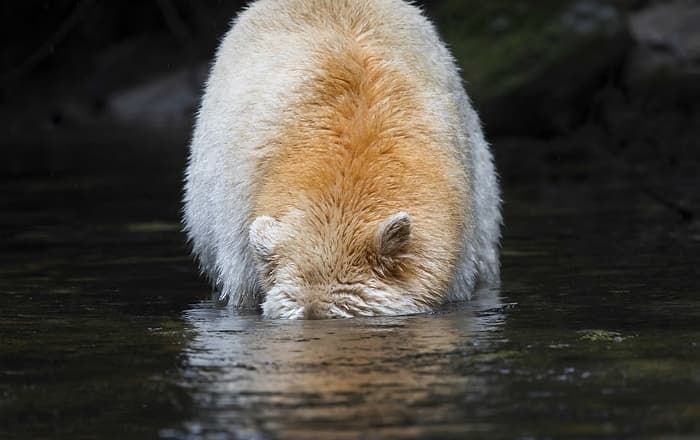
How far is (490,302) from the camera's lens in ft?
27.2

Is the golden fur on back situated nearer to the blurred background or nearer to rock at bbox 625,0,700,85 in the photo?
the blurred background

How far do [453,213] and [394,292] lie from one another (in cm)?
63

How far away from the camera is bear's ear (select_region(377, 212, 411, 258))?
6969 mm

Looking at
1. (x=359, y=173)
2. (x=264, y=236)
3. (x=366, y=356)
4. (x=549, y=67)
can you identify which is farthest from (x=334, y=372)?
(x=549, y=67)

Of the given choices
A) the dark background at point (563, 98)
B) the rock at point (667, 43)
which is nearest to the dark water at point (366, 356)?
the dark background at point (563, 98)

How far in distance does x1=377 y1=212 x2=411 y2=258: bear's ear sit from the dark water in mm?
370

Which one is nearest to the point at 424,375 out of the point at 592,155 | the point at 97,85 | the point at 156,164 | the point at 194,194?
the point at 194,194

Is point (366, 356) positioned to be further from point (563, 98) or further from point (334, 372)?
point (563, 98)

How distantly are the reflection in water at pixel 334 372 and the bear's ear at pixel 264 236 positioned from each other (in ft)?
1.14

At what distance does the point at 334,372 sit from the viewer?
6156 mm

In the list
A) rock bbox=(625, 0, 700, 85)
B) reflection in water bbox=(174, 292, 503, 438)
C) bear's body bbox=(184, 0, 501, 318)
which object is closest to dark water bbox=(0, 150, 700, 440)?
reflection in water bbox=(174, 292, 503, 438)

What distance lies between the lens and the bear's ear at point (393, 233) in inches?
274

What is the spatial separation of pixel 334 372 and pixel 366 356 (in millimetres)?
361

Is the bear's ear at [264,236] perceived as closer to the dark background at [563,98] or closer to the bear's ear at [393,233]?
the bear's ear at [393,233]
